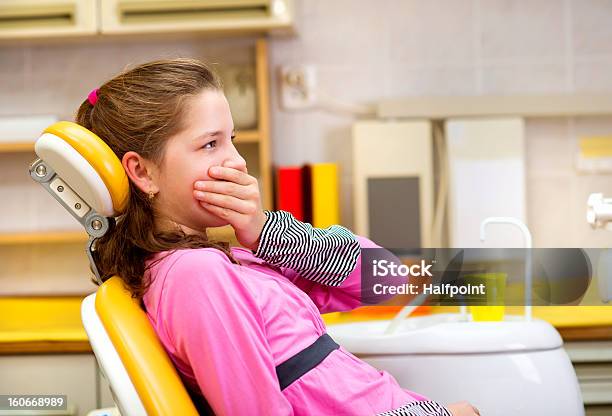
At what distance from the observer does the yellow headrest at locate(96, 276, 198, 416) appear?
80 cm

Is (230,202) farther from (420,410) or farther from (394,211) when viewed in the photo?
(394,211)

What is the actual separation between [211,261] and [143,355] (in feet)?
0.38

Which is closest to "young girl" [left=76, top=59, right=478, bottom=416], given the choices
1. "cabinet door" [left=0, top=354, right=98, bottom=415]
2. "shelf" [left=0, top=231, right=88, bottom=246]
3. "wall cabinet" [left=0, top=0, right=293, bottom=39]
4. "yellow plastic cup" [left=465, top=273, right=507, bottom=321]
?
"yellow plastic cup" [left=465, top=273, right=507, bottom=321]

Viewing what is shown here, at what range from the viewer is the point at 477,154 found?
7.06 feet

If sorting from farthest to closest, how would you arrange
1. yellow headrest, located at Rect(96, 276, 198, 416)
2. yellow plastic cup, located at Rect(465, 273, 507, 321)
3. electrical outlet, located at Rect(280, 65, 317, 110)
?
1. electrical outlet, located at Rect(280, 65, 317, 110)
2. yellow plastic cup, located at Rect(465, 273, 507, 321)
3. yellow headrest, located at Rect(96, 276, 198, 416)

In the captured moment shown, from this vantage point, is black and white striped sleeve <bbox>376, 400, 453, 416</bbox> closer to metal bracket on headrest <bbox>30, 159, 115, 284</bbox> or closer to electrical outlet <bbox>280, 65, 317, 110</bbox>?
metal bracket on headrest <bbox>30, 159, 115, 284</bbox>

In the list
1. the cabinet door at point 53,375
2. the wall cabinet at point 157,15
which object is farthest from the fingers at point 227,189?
the wall cabinet at point 157,15

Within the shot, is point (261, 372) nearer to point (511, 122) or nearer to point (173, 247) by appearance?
point (173, 247)

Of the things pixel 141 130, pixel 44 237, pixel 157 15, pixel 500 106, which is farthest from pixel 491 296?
pixel 44 237

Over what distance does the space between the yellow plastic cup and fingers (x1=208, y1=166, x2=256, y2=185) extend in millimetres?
337

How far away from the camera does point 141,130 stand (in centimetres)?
92

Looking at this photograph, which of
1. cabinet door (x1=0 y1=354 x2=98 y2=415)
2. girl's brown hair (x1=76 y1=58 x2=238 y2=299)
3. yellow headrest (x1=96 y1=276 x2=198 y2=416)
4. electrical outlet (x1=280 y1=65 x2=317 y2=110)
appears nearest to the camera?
yellow headrest (x1=96 y1=276 x2=198 y2=416)

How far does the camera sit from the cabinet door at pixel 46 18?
2047mm

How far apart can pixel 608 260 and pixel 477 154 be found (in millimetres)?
1073
